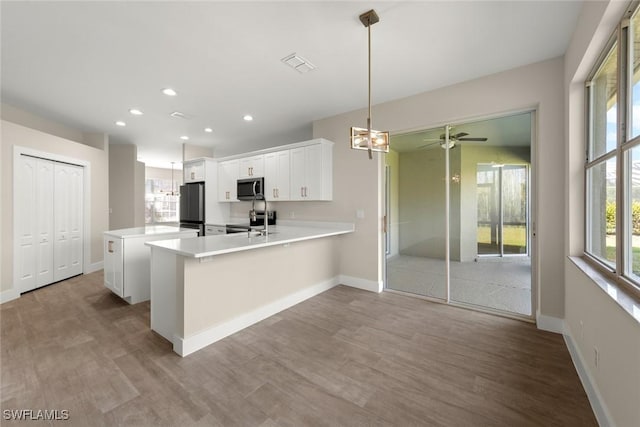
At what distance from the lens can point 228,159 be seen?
555cm

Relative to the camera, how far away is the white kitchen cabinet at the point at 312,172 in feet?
13.6

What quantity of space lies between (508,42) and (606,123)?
1089mm

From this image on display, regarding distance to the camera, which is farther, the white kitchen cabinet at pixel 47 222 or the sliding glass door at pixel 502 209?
the white kitchen cabinet at pixel 47 222

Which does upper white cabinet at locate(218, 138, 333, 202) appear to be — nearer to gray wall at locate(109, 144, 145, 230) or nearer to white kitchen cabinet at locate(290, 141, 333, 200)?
white kitchen cabinet at locate(290, 141, 333, 200)

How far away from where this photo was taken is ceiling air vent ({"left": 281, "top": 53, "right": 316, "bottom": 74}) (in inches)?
102

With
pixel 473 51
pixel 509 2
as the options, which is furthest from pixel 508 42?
pixel 509 2

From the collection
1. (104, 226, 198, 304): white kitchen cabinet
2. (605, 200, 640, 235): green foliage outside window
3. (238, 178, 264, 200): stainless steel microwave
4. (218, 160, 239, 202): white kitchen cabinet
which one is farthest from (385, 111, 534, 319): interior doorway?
(104, 226, 198, 304): white kitchen cabinet

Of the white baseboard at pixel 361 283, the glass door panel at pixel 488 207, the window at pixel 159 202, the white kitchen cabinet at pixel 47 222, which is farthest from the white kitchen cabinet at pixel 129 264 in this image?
the window at pixel 159 202

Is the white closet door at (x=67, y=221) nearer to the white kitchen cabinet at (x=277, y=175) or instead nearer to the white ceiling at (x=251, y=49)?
the white ceiling at (x=251, y=49)

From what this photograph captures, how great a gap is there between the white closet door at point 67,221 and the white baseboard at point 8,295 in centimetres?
68

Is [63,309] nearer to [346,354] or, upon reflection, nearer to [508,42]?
[346,354]

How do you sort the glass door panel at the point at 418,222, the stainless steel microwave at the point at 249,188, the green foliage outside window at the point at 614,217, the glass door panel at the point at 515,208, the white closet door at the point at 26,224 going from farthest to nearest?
the stainless steel microwave at the point at 249,188 < the white closet door at the point at 26,224 < the glass door panel at the point at 418,222 < the glass door panel at the point at 515,208 < the green foliage outside window at the point at 614,217

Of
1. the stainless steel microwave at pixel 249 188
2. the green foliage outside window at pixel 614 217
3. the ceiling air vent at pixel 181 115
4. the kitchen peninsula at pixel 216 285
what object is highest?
the ceiling air vent at pixel 181 115

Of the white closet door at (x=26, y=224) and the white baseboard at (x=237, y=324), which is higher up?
the white closet door at (x=26, y=224)
